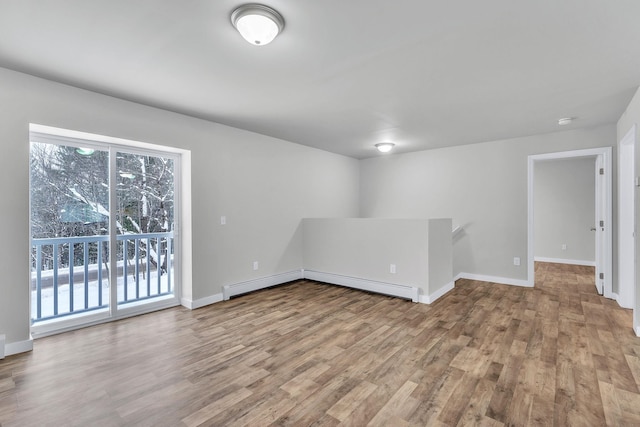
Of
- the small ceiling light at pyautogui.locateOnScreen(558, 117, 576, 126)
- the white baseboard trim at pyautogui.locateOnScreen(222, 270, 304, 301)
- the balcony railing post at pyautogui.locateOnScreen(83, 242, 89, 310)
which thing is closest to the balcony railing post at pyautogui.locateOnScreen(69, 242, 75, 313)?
the balcony railing post at pyautogui.locateOnScreen(83, 242, 89, 310)

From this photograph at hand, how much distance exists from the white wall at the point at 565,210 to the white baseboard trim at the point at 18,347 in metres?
8.23

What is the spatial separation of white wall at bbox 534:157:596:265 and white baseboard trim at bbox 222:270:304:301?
18.3 feet

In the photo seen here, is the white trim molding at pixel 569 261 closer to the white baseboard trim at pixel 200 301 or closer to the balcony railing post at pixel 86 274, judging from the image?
the white baseboard trim at pixel 200 301

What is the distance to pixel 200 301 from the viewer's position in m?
3.66

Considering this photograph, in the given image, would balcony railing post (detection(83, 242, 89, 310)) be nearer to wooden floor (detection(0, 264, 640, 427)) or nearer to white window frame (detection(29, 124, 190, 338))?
white window frame (detection(29, 124, 190, 338))

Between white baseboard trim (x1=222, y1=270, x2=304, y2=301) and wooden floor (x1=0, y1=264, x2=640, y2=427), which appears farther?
white baseboard trim (x1=222, y1=270, x2=304, y2=301)

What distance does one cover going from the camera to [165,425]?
1.64m

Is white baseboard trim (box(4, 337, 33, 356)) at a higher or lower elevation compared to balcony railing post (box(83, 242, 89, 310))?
lower

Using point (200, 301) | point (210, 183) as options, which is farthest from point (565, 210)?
point (200, 301)

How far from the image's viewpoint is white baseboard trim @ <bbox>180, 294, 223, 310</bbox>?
3.60m

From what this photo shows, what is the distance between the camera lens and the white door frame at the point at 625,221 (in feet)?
11.3

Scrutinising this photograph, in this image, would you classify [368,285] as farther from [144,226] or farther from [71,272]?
[71,272]

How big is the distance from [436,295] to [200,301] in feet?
9.95

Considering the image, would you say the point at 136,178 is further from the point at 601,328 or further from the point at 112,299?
the point at 601,328
